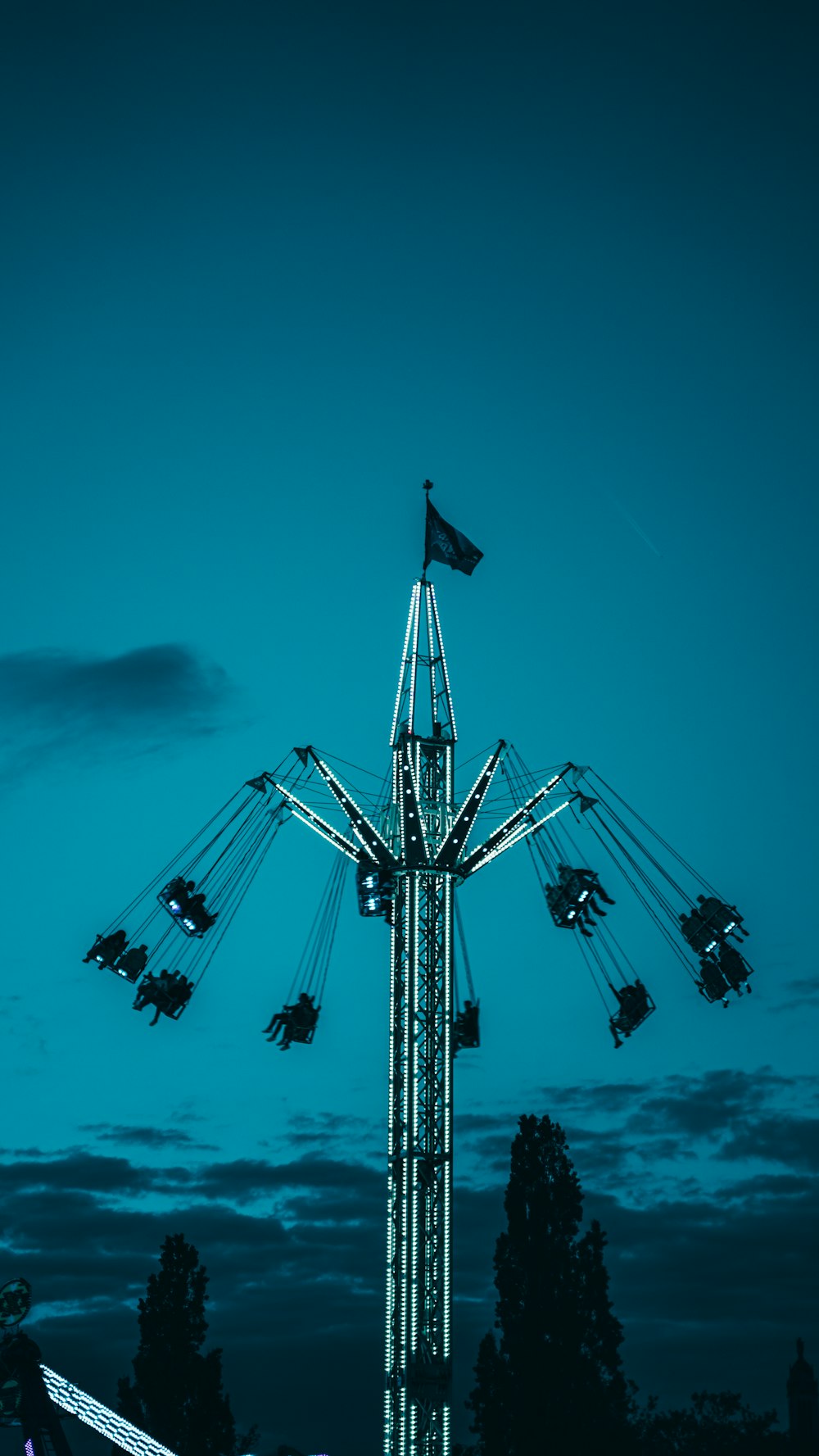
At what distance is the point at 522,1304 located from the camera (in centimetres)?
3666

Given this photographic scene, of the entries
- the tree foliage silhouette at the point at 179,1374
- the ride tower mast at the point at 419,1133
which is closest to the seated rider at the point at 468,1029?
the ride tower mast at the point at 419,1133

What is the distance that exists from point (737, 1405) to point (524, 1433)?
29.0 metres

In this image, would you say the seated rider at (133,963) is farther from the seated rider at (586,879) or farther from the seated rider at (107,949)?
the seated rider at (586,879)

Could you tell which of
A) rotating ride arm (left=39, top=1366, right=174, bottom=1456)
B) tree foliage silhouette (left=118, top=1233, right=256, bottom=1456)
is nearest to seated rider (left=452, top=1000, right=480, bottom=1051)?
rotating ride arm (left=39, top=1366, right=174, bottom=1456)

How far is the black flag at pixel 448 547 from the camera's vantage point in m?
31.7

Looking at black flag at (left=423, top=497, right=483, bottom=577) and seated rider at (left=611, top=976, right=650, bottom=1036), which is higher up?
black flag at (left=423, top=497, right=483, bottom=577)

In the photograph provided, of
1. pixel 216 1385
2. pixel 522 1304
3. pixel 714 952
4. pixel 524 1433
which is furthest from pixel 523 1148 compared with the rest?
pixel 714 952

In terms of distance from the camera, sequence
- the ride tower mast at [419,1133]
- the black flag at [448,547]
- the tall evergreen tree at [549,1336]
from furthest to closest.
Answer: the tall evergreen tree at [549,1336] < the black flag at [448,547] < the ride tower mast at [419,1133]

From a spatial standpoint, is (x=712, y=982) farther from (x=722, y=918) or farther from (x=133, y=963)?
(x=133, y=963)

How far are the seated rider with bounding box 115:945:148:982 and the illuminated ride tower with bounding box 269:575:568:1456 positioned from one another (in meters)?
3.65

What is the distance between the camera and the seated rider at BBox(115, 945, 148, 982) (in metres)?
29.2

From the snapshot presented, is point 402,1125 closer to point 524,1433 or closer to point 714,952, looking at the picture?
A: point 714,952

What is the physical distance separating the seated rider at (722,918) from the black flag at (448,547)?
7574 mm

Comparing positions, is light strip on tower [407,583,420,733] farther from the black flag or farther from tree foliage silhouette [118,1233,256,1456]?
tree foliage silhouette [118,1233,256,1456]
